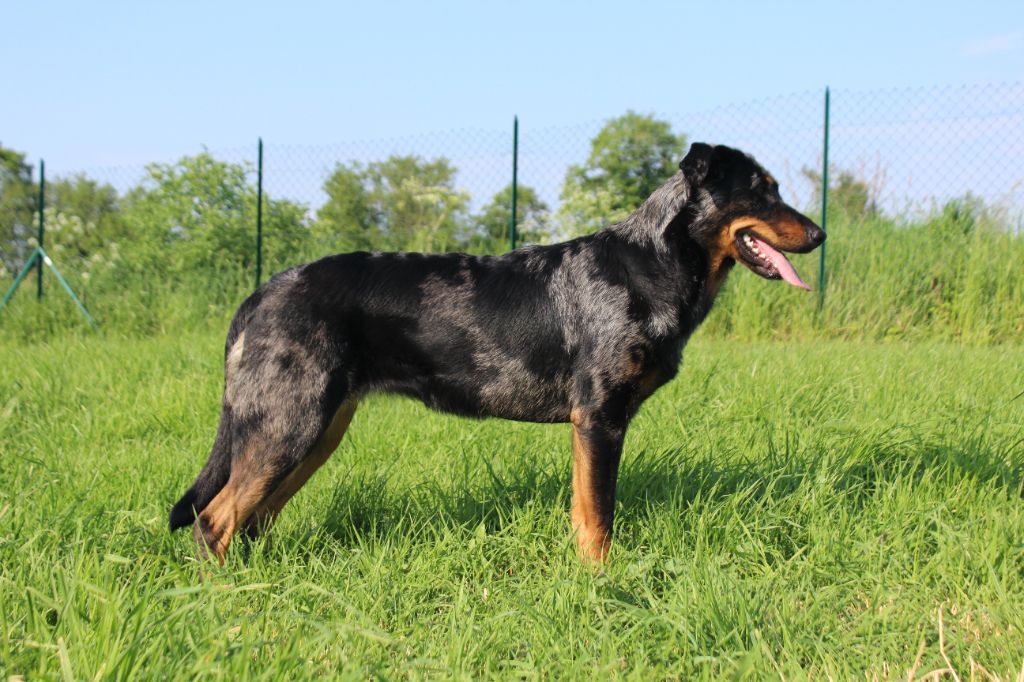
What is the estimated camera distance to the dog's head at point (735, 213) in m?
3.49

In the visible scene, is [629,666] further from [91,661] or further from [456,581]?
[91,661]

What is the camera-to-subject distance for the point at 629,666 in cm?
255

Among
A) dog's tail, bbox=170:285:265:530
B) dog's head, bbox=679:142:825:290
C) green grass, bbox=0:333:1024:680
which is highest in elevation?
dog's head, bbox=679:142:825:290

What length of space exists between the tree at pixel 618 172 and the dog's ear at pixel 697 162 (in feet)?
24.6

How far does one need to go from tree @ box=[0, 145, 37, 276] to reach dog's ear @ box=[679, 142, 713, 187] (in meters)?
12.3

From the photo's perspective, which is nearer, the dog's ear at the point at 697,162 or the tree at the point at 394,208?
the dog's ear at the point at 697,162

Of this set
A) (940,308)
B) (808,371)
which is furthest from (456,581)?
(940,308)

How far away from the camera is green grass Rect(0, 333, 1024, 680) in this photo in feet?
7.70

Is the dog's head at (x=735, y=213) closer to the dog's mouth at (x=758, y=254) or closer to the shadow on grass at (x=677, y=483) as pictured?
the dog's mouth at (x=758, y=254)

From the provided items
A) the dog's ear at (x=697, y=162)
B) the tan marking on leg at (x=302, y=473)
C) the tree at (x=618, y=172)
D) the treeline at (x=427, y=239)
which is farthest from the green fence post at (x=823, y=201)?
the tan marking on leg at (x=302, y=473)

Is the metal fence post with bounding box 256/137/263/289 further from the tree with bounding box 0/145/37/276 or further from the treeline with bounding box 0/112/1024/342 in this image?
the tree with bounding box 0/145/37/276

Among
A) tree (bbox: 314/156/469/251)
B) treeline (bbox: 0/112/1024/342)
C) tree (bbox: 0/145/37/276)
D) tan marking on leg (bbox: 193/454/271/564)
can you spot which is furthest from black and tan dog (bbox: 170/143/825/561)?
tree (bbox: 0/145/37/276)

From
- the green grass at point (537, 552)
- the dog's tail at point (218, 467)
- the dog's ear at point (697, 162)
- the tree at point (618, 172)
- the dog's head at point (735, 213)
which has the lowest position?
the green grass at point (537, 552)

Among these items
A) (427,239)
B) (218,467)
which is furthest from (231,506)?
(427,239)
